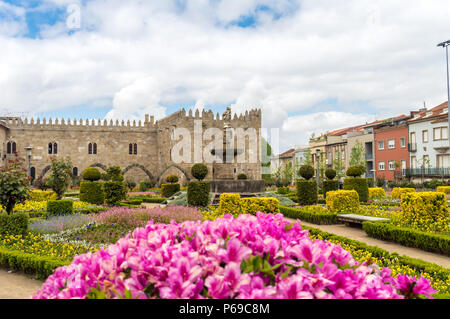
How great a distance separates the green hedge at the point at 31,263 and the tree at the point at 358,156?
126 ft

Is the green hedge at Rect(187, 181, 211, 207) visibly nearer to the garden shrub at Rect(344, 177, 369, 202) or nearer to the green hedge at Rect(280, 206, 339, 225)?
the green hedge at Rect(280, 206, 339, 225)

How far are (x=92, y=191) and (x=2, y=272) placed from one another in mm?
12483

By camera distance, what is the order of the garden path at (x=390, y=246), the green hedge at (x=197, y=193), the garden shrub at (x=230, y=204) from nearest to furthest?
1. the garden path at (x=390, y=246)
2. the garden shrub at (x=230, y=204)
3. the green hedge at (x=197, y=193)

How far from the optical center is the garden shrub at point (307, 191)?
18094mm

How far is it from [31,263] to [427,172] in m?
37.9

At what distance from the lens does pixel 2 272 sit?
7.39 meters

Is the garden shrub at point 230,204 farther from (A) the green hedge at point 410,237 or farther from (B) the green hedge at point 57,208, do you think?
(B) the green hedge at point 57,208

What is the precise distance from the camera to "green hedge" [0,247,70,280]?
639 cm

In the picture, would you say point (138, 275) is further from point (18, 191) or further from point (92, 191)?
point (92, 191)

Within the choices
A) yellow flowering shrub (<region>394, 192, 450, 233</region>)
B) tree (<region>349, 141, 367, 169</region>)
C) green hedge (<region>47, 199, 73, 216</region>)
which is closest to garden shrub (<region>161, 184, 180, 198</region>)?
green hedge (<region>47, 199, 73, 216</region>)

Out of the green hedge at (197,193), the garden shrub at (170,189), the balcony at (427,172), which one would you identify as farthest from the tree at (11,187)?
the balcony at (427,172)

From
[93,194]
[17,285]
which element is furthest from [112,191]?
[17,285]

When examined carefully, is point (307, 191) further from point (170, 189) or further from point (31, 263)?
point (31, 263)
